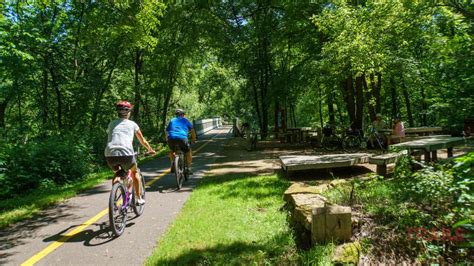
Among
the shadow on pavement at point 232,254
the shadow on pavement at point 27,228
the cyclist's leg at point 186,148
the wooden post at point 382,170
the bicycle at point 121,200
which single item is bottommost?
the shadow on pavement at point 232,254

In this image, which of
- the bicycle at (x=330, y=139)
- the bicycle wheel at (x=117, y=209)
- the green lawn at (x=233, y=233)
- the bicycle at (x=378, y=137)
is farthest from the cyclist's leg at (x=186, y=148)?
the bicycle at (x=378, y=137)

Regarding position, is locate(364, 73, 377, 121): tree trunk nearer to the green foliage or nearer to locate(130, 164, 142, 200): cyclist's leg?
the green foliage

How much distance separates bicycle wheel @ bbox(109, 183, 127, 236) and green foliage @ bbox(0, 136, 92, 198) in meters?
4.89

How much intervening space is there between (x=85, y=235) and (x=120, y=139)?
5.13 feet

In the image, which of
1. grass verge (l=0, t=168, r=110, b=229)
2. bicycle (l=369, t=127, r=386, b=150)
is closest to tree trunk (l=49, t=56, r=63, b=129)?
grass verge (l=0, t=168, r=110, b=229)

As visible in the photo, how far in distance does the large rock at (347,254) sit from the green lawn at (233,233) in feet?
0.37

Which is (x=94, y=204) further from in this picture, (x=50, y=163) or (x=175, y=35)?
(x=175, y=35)

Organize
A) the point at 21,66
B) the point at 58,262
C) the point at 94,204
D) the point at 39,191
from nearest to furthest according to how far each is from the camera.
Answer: the point at 58,262 → the point at 94,204 → the point at 39,191 → the point at 21,66

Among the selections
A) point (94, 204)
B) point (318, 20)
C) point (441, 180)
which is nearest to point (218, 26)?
point (318, 20)

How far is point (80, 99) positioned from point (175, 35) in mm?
7503

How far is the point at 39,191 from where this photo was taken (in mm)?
9000

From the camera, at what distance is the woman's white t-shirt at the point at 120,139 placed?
212 inches

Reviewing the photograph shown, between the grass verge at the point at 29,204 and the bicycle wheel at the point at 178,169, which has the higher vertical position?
A: the bicycle wheel at the point at 178,169

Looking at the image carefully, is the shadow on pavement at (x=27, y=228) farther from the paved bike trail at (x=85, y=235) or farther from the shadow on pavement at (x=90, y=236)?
the shadow on pavement at (x=90, y=236)
